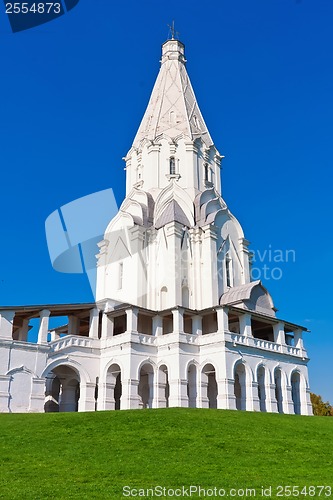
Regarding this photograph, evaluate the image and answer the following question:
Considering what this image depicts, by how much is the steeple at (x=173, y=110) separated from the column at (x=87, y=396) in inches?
755

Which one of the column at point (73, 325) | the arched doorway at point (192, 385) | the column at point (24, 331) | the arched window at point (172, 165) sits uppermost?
the arched window at point (172, 165)

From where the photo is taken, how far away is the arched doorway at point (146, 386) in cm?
2913

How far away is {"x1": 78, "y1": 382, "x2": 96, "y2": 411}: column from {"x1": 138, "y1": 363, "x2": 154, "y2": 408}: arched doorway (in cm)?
307

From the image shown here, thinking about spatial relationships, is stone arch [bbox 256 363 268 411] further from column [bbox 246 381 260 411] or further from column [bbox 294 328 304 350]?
column [bbox 294 328 304 350]

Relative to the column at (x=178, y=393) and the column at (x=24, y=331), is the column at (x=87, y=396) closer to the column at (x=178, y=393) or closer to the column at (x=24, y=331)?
the column at (x=178, y=393)

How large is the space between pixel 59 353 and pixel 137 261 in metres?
8.76

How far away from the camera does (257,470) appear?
12.6 metres

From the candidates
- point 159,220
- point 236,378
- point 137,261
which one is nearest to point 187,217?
point 159,220

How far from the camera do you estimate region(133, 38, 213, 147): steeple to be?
39469 millimetres

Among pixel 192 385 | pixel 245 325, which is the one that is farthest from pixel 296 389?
pixel 192 385

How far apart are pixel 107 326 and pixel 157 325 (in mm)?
2941

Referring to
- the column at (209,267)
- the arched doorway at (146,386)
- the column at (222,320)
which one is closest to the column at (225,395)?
the column at (222,320)

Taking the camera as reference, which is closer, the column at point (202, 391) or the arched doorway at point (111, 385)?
the arched doorway at point (111, 385)

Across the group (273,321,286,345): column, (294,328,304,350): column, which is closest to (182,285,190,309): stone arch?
(273,321,286,345): column
